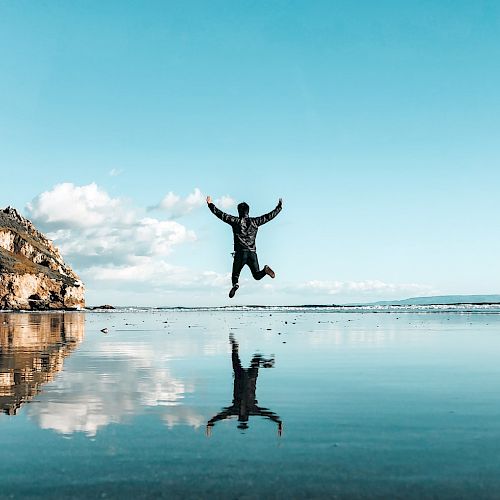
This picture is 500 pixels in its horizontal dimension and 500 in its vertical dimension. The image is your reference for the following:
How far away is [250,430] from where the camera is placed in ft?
24.0

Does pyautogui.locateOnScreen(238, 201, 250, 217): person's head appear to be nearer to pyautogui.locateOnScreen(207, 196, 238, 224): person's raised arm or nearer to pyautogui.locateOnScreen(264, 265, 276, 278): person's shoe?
pyautogui.locateOnScreen(207, 196, 238, 224): person's raised arm

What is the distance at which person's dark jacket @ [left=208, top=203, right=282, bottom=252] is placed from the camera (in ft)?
62.6

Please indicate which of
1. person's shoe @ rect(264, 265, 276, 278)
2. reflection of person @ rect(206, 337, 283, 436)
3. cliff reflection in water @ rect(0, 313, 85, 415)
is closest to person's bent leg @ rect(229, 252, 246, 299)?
person's shoe @ rect(264, 265, 276, 278)

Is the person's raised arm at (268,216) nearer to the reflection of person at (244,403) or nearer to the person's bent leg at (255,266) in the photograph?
the person's bent leg at (255,266)

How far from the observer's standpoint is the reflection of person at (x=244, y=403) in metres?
7.97

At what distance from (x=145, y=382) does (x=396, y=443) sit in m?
6.51

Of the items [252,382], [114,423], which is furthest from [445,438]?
[252,382]

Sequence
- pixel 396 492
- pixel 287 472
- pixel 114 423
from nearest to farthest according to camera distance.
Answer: pixel 396 492
pixel 287 472
pixel 114 423

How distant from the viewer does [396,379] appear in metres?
12.4

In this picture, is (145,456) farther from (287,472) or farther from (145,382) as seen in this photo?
(145,382)

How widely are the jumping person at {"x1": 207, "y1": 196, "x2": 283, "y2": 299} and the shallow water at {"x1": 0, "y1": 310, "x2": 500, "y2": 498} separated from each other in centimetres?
525

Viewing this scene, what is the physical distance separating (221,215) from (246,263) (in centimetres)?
184

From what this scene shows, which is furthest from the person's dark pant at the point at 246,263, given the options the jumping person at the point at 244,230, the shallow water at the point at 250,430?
the shallow water at the point at 250,430

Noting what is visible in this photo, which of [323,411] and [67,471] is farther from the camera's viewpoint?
[323,411]
